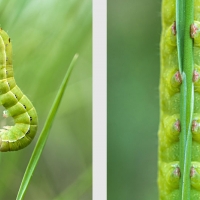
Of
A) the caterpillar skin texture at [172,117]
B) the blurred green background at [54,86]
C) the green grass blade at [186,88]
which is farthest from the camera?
the blurred green background at [54,86]

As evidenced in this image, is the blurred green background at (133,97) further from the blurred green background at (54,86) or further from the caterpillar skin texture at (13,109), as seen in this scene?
the caterpillar skin texture at (13,109)

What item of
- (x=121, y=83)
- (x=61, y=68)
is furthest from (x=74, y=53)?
(x=121, y=83)

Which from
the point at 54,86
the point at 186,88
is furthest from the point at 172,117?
the point at 54,86

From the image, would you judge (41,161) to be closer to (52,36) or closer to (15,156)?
(15,156)

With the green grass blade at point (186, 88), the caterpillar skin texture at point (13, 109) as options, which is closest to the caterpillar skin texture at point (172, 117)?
the green grass blade at point (186, 88)

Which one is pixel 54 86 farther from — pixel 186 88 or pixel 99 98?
pixel 186 88

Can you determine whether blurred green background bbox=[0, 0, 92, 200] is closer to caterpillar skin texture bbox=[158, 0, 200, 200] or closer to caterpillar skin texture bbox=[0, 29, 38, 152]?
caterpillar skin texture bbox=[0, 29, 38, 152]
